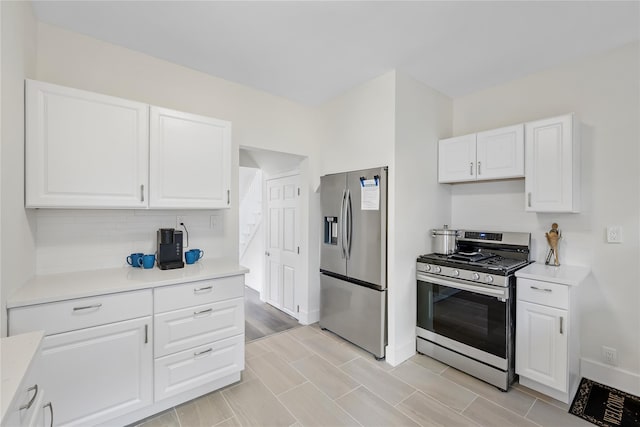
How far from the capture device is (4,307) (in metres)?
1.39

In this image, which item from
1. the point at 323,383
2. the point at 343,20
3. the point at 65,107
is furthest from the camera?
the point at 323,383

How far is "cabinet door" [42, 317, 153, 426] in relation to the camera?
60.7 inches

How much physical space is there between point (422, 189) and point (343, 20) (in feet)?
5.46

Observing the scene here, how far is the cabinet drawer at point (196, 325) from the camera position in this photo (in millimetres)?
1881

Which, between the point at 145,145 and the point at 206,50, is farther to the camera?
the point at 206,50

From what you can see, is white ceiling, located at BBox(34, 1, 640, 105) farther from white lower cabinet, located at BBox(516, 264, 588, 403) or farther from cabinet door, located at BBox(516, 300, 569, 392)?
cabinet door, located at BBox(516, 300, 569, 392)

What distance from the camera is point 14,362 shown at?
979mm

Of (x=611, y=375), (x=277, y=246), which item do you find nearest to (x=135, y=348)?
(x=277, y=246)

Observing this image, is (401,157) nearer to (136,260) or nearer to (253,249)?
(136,260)

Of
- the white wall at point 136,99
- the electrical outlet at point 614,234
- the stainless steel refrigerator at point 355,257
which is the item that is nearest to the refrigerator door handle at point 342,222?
the stainless steel refrigerator at point 355,257

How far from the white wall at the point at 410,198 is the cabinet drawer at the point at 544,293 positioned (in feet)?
2.87

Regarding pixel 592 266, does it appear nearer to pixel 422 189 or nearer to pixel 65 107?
pixel 422 189

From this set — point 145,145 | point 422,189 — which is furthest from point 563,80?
point 145,145

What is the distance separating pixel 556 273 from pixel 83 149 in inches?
138
